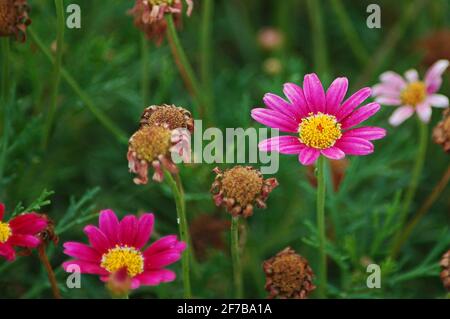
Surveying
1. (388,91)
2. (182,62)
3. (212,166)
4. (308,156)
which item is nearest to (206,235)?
(212,166)

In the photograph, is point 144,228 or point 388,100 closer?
point 144,228

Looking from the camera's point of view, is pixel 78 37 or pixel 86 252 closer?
pixel 86 252

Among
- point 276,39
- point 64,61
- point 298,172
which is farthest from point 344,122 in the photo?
point 276,39

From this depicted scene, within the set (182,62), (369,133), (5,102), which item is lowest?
(369,133)

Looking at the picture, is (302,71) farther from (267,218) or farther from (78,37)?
(78,37)

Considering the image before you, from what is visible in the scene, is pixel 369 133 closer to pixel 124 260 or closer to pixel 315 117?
pixel 315 117

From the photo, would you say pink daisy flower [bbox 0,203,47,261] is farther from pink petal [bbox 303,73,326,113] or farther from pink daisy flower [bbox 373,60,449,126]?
pink daisy flower [bbox 373,60,449,126]
